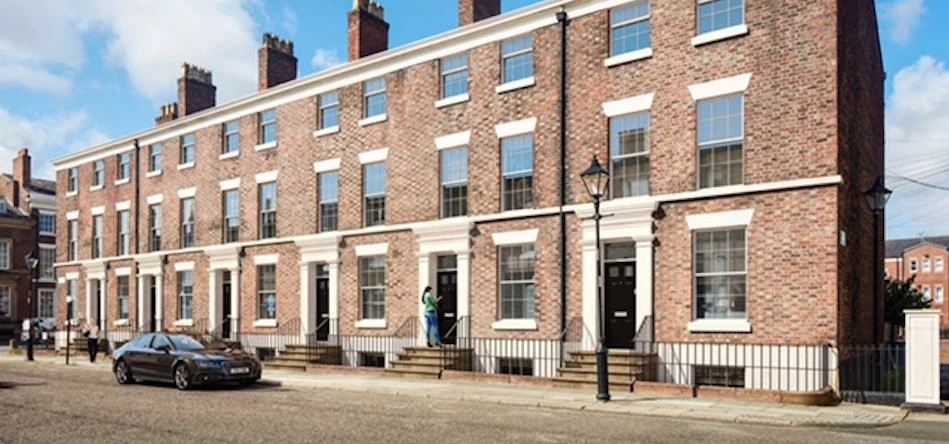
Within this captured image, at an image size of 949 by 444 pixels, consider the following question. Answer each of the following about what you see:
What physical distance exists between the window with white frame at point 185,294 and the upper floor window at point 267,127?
6391 mm

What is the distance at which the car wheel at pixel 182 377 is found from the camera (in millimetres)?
18641

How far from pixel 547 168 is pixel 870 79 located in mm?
8627

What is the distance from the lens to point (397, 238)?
2386cm

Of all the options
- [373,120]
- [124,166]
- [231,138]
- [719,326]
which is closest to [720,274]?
[719,326]

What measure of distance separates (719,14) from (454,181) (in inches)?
327

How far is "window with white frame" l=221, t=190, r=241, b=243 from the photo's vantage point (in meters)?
29.5

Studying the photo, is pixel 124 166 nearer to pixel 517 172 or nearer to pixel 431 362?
pixel 431 362

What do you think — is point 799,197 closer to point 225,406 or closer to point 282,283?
point 225,406

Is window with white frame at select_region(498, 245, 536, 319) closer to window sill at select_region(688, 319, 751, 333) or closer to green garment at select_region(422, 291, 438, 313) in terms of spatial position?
green garment at select_region(422, 291, 438, 313)

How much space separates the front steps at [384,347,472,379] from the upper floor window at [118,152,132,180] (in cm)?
1936

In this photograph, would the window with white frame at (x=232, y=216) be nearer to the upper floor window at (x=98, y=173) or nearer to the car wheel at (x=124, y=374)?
the car wheel at (x=124, y=374)

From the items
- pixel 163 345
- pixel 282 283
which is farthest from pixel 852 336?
pixel 282 283

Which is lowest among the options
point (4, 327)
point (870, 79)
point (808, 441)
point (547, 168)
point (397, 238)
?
point (4, 327)

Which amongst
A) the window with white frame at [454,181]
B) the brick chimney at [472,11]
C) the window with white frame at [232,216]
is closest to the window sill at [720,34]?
Result: the window with white frame at [454,181]
